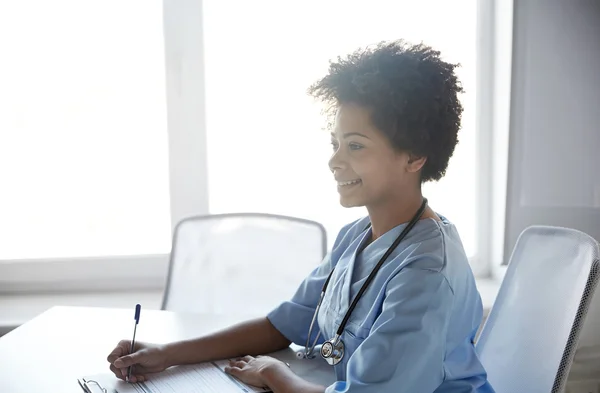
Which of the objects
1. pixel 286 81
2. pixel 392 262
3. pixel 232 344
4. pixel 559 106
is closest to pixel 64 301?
pixel 286 81

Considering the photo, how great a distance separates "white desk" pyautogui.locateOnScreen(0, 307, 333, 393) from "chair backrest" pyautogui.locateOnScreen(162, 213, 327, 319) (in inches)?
10.1

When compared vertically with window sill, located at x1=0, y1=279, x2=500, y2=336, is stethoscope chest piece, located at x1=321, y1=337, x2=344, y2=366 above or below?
above

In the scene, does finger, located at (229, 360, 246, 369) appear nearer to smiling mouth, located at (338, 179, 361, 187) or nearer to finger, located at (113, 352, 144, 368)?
finger, located at (113, 352, 144, 368)

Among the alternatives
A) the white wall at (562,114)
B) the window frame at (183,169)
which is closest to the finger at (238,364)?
the window frame at (183,169)

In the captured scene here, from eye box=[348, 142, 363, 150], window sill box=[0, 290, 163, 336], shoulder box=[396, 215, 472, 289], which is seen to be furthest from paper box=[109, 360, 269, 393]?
window sill box=[0, 290, 163, 336]

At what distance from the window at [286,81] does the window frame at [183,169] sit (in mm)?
47

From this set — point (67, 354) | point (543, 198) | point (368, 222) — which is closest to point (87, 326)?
point (67, 354)

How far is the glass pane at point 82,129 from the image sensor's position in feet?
7.76

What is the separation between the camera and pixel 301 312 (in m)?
1.43

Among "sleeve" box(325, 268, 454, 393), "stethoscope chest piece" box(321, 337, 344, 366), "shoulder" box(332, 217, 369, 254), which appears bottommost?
"stethoscope chest piece" box(321, 337, 344, 366)


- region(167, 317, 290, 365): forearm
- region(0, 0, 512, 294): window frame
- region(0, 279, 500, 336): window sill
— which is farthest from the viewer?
region(0, 0, 512, 294): window frame

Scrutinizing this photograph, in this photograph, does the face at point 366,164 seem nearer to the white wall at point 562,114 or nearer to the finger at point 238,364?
the finger at point 238,364

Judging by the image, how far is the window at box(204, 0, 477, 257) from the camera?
7.86 feet

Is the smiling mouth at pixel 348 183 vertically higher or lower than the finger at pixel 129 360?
higher
